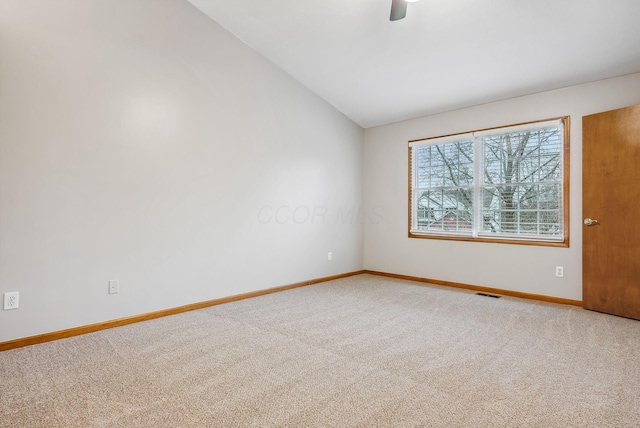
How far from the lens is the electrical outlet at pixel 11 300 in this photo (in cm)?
252

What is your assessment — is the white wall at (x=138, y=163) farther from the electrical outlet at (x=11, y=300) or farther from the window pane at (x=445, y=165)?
the window pane at (x=445, y=165)

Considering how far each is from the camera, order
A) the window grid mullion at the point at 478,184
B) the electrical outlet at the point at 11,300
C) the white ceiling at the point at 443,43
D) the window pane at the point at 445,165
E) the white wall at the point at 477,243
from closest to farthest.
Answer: the electrical outlet at the point at 11,300 < the white ceiling at the point at 443,43 < the white wall at the point at 477,243 < the window grid mullion at the point at 478,184 < the window pane at the point at 445,165

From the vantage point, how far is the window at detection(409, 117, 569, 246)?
3854 mm

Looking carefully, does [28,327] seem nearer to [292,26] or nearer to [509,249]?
[292,26]

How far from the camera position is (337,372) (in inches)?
84.3

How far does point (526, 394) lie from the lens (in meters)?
1.87

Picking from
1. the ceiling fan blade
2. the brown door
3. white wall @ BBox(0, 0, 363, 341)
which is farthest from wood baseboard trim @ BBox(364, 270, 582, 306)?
the ceiling fan blade

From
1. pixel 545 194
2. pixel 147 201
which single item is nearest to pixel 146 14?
pixel 147 201

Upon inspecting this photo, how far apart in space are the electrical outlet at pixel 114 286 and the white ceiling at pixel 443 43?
2.79 metres

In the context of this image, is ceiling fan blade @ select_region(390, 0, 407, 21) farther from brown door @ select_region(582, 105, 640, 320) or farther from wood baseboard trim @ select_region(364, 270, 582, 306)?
wood baseboard trim @ select_region(364, 270, 582, 306)

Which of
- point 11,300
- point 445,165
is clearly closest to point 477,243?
point 445,165

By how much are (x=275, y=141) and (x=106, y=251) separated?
221cm

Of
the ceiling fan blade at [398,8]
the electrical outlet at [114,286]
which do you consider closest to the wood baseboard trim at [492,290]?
the ceiling fan blade at [398,8]

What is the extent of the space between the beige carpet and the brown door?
25 centimetres
